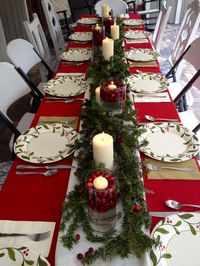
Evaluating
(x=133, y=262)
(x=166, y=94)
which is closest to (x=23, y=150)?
(x=133, y=262)

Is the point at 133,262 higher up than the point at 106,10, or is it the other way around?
the point at 106,10

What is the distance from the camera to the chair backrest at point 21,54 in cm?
157

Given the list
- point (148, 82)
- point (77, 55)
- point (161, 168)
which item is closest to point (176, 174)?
point (161, 168)

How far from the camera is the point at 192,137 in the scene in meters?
0.94

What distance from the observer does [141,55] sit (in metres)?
1.68

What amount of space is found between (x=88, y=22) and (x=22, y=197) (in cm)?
211

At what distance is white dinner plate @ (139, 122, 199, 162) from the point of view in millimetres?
876

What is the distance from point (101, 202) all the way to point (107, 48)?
877 mm

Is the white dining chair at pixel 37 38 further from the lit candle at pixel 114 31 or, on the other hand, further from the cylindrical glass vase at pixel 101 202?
the cylindrical glass vase at pixel 101 202

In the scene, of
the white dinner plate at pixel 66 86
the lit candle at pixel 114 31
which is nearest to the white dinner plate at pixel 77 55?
the lit candle at pixel 114 31

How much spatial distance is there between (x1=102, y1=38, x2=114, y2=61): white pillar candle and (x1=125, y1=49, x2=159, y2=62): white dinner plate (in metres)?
0.36

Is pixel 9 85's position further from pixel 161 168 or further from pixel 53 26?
pixel 53 26

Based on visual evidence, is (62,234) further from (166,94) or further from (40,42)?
(40,42)

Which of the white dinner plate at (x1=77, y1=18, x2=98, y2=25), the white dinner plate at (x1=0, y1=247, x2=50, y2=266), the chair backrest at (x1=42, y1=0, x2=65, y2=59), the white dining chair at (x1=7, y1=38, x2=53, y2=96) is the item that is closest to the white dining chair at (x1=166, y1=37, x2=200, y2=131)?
the white dining chair at (x1=7, y1=38, x2=53, y2=96)
